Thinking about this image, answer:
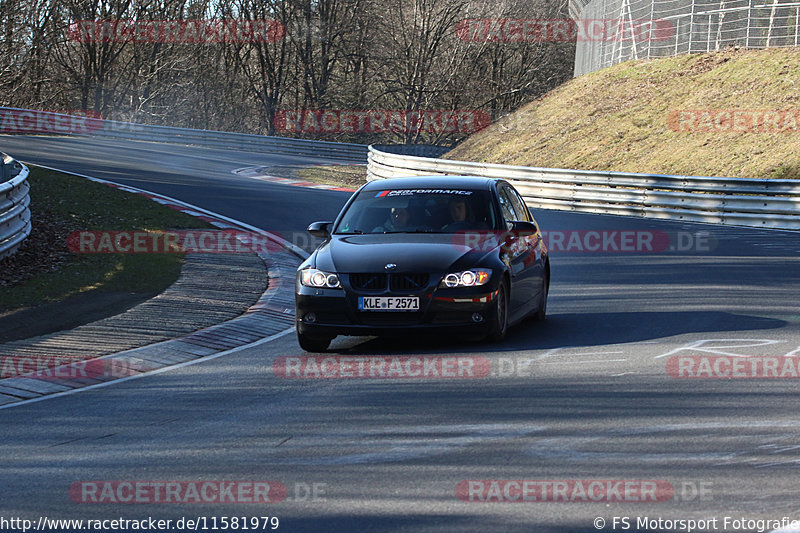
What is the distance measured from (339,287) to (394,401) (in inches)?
83.3

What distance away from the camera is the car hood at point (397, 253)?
9391mm

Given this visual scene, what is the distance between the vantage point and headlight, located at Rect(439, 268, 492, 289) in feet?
30.6

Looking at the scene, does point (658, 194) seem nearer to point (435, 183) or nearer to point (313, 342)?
point (435, 183)

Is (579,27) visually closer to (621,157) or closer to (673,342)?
(621,157)
